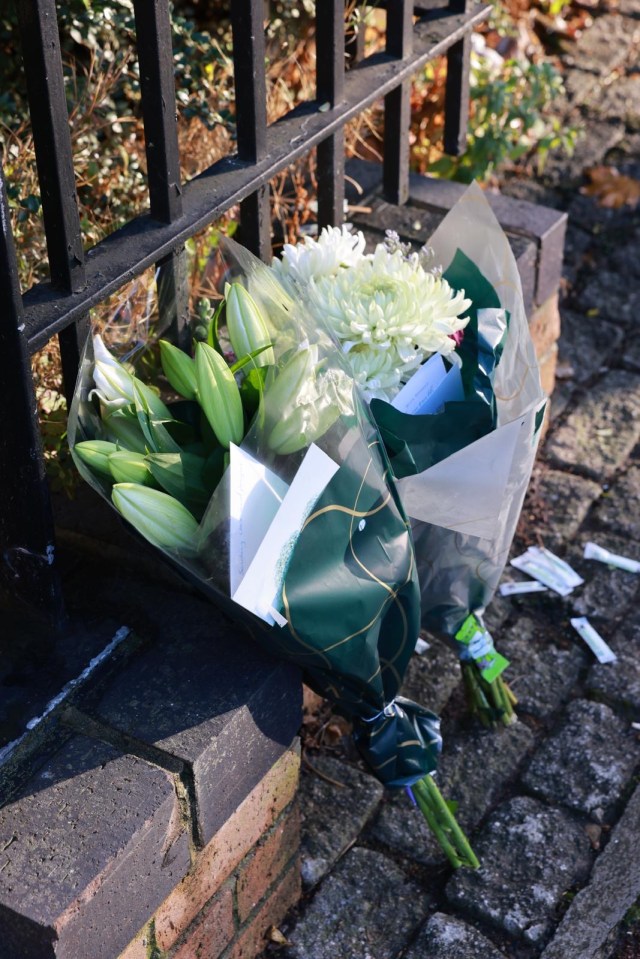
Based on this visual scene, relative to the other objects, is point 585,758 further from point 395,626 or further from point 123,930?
point 123,930

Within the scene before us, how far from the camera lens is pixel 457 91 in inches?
121

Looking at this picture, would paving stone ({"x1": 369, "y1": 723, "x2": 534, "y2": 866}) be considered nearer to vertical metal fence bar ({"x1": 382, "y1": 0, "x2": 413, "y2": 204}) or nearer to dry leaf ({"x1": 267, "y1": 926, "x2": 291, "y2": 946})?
dry leaf ({"x1": 267, "y1": 926, "x2": 291, "y2": 946})

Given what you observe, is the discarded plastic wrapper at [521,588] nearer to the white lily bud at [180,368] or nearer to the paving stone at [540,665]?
the paving stone at [540,665]

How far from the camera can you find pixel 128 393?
6.08 ft

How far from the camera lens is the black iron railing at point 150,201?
176cm

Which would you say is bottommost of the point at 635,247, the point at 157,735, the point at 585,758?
the point at 585,758

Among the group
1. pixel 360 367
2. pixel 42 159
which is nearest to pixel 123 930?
pixel 360 367

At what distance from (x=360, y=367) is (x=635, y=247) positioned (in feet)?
8.69

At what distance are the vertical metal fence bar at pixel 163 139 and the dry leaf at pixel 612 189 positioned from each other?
8.79 ft

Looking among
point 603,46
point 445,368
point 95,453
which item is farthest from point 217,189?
point 603,46

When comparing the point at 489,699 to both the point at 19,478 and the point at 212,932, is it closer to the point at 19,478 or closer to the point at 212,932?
the point at 212,932

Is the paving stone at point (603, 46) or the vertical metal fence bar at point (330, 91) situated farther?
the paving stone at point (603, 46)

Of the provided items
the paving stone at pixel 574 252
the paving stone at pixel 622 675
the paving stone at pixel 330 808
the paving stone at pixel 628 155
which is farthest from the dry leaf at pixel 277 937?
the paving stone at pixel 628 155

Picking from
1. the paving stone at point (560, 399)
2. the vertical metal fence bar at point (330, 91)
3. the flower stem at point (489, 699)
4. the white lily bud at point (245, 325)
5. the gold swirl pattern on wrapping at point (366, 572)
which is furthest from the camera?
the paving stone at point (560, 399)
